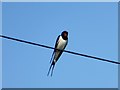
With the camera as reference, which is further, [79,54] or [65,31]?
[65,31]

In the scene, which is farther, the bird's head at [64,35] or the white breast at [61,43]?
the bird's head at [64,35]

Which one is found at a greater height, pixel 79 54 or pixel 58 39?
pixel 79 54

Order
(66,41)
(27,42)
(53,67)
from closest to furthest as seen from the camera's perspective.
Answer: (27,42) < (53,67) < (66,41)

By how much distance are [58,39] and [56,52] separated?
41 cm

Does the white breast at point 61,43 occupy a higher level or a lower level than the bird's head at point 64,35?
lower

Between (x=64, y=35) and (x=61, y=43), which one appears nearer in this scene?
(x=61, y=43)

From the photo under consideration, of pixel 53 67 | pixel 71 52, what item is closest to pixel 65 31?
pixel 53 67

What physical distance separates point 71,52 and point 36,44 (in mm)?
478

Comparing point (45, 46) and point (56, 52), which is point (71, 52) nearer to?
point (45, 46)

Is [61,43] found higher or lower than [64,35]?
lower

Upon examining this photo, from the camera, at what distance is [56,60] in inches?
372

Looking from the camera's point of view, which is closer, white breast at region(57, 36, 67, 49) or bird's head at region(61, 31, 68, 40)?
white breast at region(57, 36, 67, 49)

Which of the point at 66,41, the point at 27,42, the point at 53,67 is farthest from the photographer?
the point at 66,41

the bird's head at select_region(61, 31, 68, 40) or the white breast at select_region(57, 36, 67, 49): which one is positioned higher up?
the bird's head at select_region(61, 31, 68, 40)
